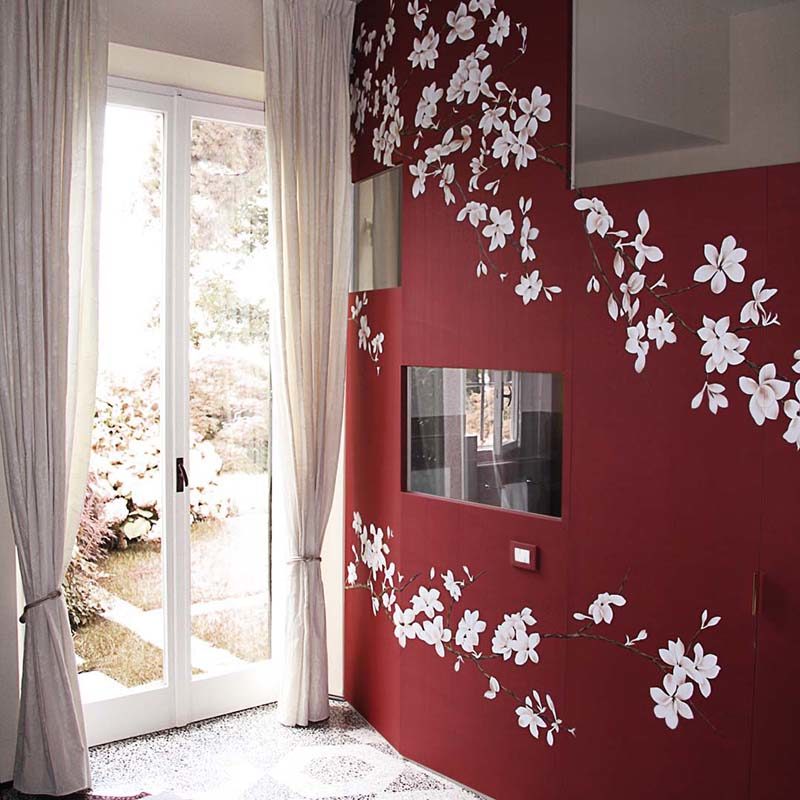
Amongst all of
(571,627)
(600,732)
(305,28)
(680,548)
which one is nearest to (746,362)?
(680,548)

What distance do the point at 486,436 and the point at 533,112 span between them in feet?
3.17

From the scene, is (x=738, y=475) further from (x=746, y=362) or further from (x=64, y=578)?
(x=64, y=578)

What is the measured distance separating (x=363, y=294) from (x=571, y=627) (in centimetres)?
147

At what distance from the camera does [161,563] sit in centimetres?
334

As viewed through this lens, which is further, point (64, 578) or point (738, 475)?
point (64, 578)

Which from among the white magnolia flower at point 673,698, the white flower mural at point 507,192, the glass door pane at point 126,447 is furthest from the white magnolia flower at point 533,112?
the white magnolia flower at point 673,698

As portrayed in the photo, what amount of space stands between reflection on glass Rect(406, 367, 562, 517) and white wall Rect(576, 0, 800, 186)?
0.66 metres

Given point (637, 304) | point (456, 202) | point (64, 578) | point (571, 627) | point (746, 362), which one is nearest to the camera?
point (746, 362)

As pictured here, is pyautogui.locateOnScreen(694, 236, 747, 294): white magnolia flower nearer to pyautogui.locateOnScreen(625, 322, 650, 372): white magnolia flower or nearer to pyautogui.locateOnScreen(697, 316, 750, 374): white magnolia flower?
pyautogui.locateOnScreen(697, 316, 750, 374): white magnolia flower

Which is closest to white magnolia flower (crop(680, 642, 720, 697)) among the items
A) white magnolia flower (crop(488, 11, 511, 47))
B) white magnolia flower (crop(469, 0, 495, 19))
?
white magnolia flower (crop(488, 11, 511, 47))

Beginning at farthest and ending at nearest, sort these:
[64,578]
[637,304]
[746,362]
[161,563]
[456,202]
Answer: [161,563], [64,578], [456,202], [637,304], [746,362]

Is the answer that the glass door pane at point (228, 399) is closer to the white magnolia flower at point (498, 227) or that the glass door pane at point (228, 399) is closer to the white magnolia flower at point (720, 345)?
the white magnolia flower at point (498, 227)

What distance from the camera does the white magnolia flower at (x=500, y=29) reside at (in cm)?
262

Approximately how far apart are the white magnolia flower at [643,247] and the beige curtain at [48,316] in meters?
1.67
